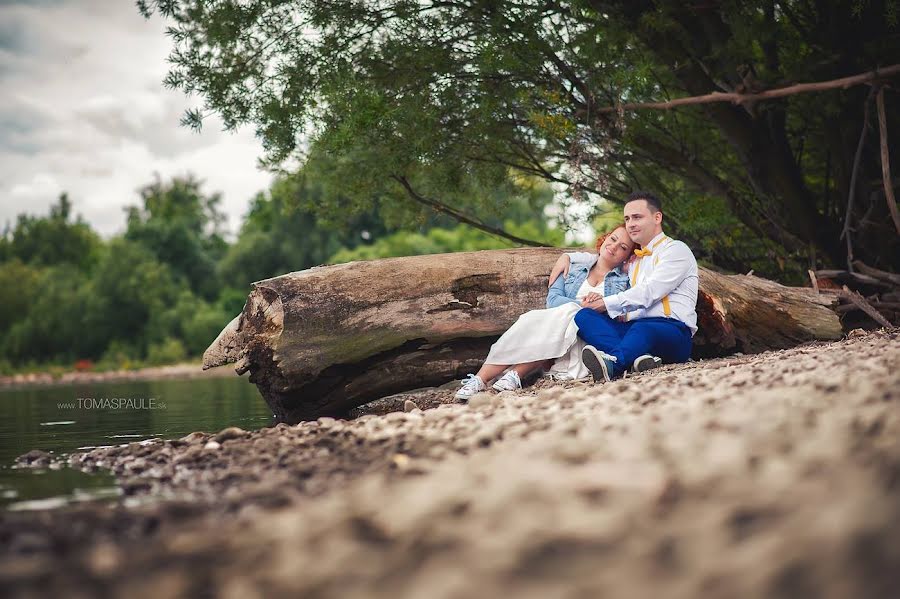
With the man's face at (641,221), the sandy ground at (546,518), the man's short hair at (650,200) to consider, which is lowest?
the sandy ground at (546,518)

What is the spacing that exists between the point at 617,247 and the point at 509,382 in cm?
152

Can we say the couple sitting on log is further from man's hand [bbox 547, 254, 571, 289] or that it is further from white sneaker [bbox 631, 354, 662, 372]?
man's hand [bbox 547, 254, 571, 289]

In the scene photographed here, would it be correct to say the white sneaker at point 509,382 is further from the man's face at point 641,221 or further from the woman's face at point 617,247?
the man's face at point 641,221

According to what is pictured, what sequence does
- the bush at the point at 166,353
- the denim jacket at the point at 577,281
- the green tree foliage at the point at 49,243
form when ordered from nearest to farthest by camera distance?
the denim jacket at the point at 577,281 < the bush at the point at 166,353 < the green tree foliage at the point at 49,243

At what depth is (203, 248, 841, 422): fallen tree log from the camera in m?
6.46

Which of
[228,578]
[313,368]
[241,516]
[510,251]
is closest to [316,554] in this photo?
[228,578]

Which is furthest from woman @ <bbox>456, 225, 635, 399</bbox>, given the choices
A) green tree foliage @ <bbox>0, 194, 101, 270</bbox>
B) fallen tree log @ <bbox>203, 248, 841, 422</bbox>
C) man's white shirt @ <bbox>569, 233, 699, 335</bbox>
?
green tree foliage @ <bbox>0, 194, 101, 270</bbox>

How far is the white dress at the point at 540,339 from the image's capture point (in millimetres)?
6434

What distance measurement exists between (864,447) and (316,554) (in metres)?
1.62

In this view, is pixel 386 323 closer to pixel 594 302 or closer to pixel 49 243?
pixel 594 302

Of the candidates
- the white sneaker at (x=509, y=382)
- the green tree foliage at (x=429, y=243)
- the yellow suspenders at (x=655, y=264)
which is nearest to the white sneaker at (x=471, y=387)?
the white sneaker at (x=509, y=382)

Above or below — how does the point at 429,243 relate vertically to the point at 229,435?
above

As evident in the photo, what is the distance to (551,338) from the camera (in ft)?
21.2

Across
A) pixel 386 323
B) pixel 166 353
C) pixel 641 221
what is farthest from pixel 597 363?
pixel 166 353
